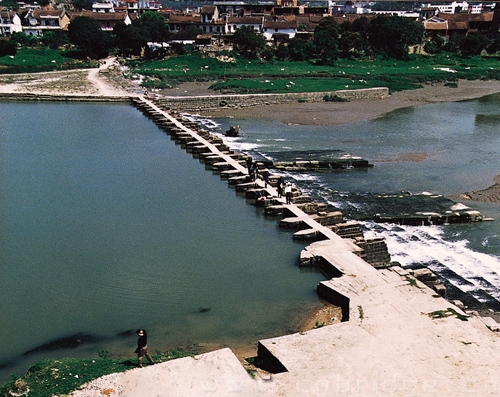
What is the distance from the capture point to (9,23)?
10650cm

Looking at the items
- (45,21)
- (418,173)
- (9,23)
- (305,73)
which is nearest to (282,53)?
(305,73)

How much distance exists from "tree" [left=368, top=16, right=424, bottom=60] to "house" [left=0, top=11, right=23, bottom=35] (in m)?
70.5

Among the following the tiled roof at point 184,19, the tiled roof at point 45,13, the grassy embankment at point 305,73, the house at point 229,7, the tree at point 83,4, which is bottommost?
the grassy embankment at point 305,73

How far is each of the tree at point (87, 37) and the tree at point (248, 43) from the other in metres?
21.0

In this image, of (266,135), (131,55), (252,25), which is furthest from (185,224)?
(252,25)

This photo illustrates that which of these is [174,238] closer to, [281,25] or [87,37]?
[87,37]

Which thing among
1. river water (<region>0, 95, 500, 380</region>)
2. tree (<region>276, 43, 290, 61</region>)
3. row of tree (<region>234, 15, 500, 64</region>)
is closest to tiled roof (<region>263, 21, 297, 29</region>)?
row of tree (<region>234, 15, 500, 64</region>)

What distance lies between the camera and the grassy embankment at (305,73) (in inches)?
2675

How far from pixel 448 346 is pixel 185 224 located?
45.3ft

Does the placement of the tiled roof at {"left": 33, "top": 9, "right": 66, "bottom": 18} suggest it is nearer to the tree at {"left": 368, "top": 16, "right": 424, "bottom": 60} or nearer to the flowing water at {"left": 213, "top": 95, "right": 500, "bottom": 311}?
the tree at {"left": 368, "top": 16, "right": 424, "bottom": 60}

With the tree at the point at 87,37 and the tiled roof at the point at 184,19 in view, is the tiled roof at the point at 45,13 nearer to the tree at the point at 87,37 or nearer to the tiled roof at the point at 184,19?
the tiled roof at the point at 184,19

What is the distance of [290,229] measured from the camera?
24.7 metres

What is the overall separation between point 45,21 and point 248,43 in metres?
49.9

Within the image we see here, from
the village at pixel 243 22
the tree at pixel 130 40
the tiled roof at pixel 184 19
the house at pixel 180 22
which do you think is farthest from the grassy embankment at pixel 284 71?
the tiled roof at pixel 184 19
